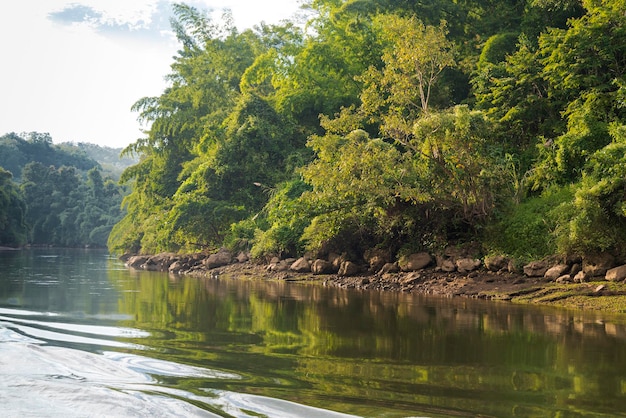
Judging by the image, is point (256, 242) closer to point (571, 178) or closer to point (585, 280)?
point (571, 178)

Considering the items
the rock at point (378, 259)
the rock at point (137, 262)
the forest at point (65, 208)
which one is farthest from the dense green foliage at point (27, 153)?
the rock at point (378, 259)

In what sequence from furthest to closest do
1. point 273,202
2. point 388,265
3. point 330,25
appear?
1. point 330,25
2. point 273,202
3. point 388,265

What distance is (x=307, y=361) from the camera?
23.0 feet

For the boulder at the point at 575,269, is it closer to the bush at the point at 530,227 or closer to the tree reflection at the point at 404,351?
the bush at the point at 530,227

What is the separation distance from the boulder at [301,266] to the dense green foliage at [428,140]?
843 millimetres

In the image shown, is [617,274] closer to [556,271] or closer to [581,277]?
[581,277]

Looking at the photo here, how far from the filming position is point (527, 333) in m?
9.39

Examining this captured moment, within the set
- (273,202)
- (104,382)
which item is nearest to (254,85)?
(273,202)

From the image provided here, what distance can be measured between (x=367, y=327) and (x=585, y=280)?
6375 mm

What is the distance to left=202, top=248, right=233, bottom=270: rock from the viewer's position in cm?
2719

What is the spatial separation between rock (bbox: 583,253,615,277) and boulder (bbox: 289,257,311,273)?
32.3 ft

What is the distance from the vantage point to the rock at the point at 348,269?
2012cm

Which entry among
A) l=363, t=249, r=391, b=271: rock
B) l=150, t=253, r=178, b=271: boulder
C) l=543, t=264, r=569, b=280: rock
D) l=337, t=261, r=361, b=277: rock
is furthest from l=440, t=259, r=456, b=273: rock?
l=150, t=253, r=178, b=271: boulder

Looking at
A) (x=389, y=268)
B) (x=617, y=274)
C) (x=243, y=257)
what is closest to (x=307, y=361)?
(x=617, y=274)
